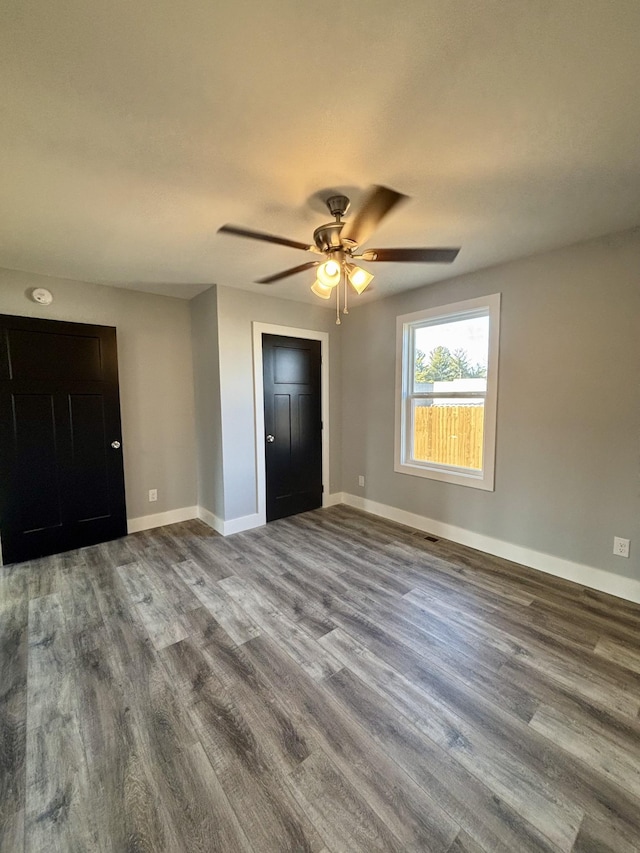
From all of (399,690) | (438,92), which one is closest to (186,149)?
(438,92)

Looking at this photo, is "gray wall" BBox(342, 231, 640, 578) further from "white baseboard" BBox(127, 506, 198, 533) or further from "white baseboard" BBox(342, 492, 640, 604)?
"white baseboard" BBox(127, 506, 198, 533)

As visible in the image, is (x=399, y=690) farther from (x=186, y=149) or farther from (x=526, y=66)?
(x=186, y=149)

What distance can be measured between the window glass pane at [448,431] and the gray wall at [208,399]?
6.58 ft

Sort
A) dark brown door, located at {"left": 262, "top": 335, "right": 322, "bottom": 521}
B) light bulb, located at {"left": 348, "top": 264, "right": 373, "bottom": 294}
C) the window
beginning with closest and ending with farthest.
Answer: light bulb, located at {"left": 348, "top": 264, "right": 373, "bottom": 294} < the window < dark brown door, located at {"left": 262, "top": 335, "right": 322, "bottom": 521}

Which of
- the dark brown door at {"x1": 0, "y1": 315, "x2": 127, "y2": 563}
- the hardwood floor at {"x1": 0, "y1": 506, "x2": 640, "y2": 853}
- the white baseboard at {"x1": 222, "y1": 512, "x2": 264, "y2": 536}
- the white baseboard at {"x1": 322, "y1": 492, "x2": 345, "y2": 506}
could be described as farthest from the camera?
the white baseboard at {"x1": 322, "y1": 492, "x2": 345, "y2": 506}

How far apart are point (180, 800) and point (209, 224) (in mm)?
2673

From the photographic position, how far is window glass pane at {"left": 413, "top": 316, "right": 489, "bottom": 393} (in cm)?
300

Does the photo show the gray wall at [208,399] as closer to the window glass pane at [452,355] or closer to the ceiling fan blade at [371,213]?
the ceiling fan blade at [371,213]

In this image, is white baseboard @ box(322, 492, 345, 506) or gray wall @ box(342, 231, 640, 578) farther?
white baseboard @ box(322, 492, 345, 506)

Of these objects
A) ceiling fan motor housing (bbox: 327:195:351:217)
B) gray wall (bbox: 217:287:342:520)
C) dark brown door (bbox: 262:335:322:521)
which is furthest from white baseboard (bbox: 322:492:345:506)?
ceiling fan motor housing (bbox: 327:195:351:217)

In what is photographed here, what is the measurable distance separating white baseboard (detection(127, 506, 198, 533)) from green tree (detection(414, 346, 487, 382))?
2858 millimetres

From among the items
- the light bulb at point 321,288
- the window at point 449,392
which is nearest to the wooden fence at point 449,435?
the window at point 449,392

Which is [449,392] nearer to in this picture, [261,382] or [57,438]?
[261,382]

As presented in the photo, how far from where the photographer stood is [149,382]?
352 centimetres
